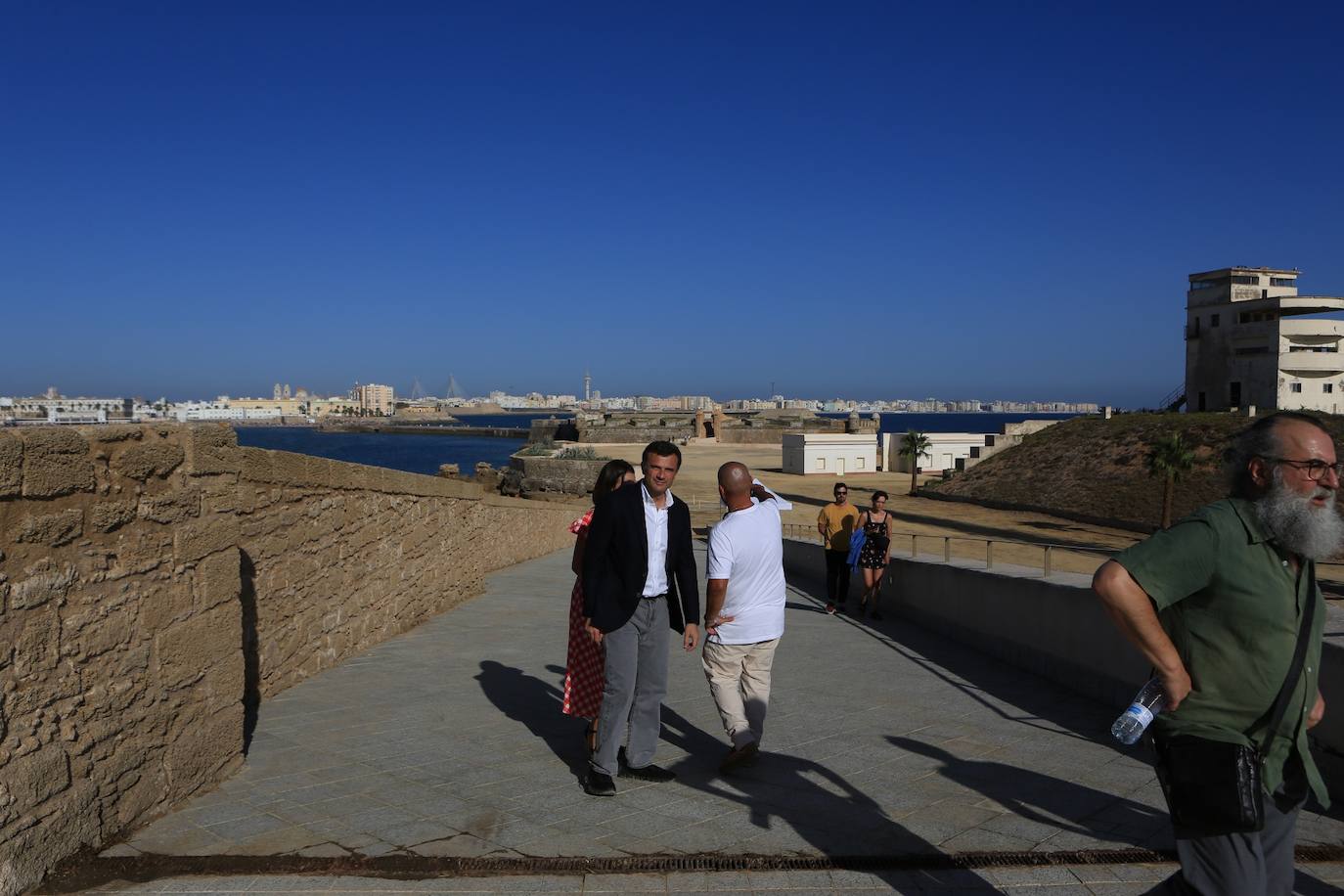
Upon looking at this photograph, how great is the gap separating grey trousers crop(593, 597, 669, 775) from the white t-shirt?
1.13ft

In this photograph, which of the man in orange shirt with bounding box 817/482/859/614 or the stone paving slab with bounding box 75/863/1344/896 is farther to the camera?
the man in orange shirt with bounding box 817/482/859/614

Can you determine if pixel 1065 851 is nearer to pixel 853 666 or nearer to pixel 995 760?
pixel 995 760

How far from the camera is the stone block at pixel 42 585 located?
342 cm

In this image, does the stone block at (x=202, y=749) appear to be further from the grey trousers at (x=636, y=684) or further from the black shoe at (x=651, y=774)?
the black shoe at (x=651, y=774)

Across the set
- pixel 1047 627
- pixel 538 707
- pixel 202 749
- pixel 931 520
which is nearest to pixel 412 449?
pixel 931 520

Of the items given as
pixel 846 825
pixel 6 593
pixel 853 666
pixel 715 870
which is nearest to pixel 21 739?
pixel 6 593

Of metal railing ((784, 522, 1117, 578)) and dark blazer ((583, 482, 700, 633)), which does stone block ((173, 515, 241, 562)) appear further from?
metal railing ((784, 522, 1117, 578))

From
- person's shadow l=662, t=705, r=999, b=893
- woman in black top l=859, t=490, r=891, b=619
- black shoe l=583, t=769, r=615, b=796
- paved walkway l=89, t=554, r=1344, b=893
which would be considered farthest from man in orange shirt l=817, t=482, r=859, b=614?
black shoe l=583, t=769, r=615, b=796

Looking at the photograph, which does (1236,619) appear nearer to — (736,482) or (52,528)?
(736,482)

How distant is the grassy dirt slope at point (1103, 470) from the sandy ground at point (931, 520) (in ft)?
5.72

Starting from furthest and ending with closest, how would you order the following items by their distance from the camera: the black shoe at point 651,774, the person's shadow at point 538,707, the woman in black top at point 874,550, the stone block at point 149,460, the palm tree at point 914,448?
1. the palm tree at point 914,448
2. the woman in black top at point 874,550
3. the person's shadow at point 538,707
4. the black shoe at point 651,774
5. the stone block at point 149,460

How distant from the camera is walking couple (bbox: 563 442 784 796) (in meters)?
4.75

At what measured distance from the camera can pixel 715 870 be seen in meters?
3.73

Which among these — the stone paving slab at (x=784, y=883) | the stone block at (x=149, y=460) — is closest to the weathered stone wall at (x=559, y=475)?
the stone block at (x=149, y=460)
